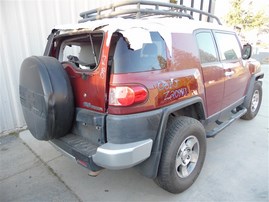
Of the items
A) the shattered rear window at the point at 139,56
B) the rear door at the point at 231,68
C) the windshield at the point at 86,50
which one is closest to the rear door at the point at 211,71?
the rear door at the point at 231,68

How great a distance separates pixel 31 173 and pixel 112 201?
1241 mm

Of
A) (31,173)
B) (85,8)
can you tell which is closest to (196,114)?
(31,173)

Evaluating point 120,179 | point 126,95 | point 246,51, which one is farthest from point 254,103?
point 126,95

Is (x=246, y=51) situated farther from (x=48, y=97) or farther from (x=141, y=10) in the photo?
(x=48, y=97)

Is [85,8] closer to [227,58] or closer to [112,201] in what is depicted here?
[227,58]

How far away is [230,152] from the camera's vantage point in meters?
3.35

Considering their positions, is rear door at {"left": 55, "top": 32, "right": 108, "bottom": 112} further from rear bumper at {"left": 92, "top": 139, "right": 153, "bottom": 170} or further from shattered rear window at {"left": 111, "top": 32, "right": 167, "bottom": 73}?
rear bumper at {"left": 92, "top": 139, "right": 153, "bottom": 170}

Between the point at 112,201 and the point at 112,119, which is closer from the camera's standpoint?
the point at 112,119

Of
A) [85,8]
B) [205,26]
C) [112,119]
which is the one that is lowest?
[112,119]

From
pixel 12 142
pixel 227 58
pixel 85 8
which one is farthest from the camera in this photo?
pixel 85 8

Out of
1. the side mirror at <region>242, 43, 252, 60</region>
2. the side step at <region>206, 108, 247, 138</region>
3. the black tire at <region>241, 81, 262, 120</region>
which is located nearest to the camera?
the side step at <region>206, 108, 247, 138</region>

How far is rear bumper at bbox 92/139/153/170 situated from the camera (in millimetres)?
1869

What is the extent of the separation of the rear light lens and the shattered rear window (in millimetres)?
158

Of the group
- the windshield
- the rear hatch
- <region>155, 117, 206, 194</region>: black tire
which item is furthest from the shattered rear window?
<region>155, 117, 206, 194</region>: black tire
